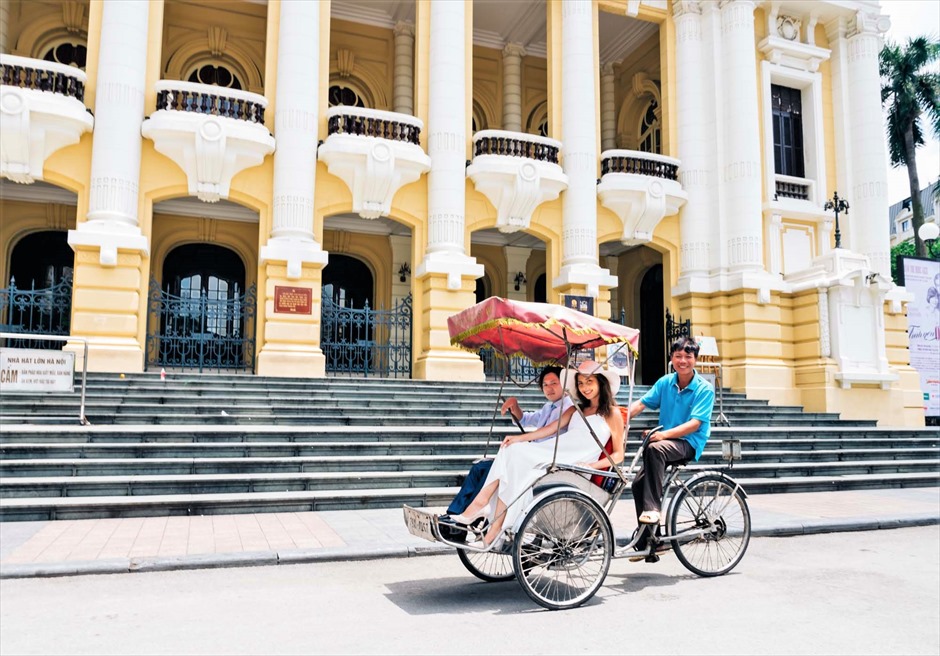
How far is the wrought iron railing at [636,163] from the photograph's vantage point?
20.7 meters

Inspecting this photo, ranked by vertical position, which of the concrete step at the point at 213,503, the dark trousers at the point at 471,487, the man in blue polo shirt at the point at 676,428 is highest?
→ the man in blue polo shirt at the point at 676,428

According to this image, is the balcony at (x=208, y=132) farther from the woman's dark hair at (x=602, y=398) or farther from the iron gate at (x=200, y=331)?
the woman's dark hair at (x=602, y=398)

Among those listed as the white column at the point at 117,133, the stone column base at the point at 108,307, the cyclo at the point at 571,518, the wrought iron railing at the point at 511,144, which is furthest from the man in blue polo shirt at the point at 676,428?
the wrought iron railing at the point at 511,144

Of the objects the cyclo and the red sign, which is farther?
the red sign

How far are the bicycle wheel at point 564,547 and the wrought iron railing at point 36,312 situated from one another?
13491 mm

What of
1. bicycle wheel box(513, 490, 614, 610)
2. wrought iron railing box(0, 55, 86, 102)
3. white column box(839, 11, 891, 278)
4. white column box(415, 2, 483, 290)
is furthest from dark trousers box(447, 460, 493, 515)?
white column box(839, 11, 891, 278)

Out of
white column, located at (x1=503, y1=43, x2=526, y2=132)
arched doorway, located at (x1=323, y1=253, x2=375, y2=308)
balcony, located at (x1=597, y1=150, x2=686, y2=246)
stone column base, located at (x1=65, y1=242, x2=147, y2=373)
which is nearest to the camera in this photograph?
stone column base, located at (x1=65, y1=242, x2=147, y2=373)

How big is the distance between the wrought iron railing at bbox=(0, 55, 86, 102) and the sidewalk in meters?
11.2

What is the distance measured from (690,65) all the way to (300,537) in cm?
1883

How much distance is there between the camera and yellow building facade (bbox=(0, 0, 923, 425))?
1648cm

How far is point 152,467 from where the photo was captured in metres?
9.91

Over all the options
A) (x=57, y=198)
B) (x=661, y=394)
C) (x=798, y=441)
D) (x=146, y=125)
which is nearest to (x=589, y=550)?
(x=661, y=394)

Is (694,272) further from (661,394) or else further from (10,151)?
(10,151)

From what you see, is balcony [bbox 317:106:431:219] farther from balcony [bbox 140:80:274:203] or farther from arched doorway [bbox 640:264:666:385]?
arched doorway [bbox 640:264:666:385]
